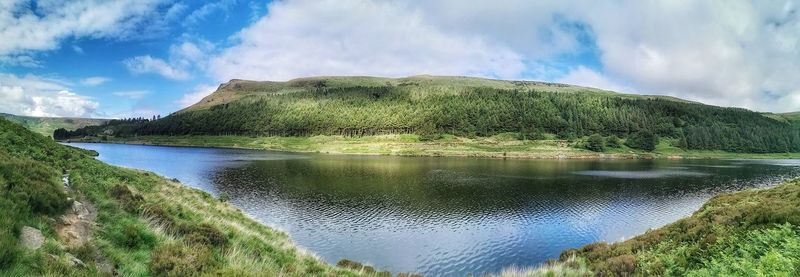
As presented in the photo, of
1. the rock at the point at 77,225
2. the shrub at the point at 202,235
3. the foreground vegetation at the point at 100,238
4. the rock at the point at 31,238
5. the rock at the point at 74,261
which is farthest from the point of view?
the shrub at the point at 202,235

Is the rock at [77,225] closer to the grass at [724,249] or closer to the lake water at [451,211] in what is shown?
the grass at [724,249]

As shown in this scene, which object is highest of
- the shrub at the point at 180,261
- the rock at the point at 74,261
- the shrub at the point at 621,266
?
the rock at the point at 74,261

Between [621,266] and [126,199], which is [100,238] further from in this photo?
[621,266]

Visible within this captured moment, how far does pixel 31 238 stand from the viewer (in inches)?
411

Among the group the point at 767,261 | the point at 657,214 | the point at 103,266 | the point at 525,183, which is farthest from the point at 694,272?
the point at 525,183

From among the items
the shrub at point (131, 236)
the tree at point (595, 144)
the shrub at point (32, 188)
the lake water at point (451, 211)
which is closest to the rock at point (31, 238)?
the shrub at point (32, 188)

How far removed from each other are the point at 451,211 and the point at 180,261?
41.8 meters

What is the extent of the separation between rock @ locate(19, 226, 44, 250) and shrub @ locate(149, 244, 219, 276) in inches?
109

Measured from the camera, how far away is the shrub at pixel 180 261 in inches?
477

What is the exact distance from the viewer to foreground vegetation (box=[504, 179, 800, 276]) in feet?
44.1

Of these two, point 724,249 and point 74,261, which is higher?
point 74,261

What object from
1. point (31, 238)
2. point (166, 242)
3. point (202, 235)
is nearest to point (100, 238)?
point (166, 242)

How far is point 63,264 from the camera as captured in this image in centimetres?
957

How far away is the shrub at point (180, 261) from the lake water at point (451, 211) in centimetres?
1950
